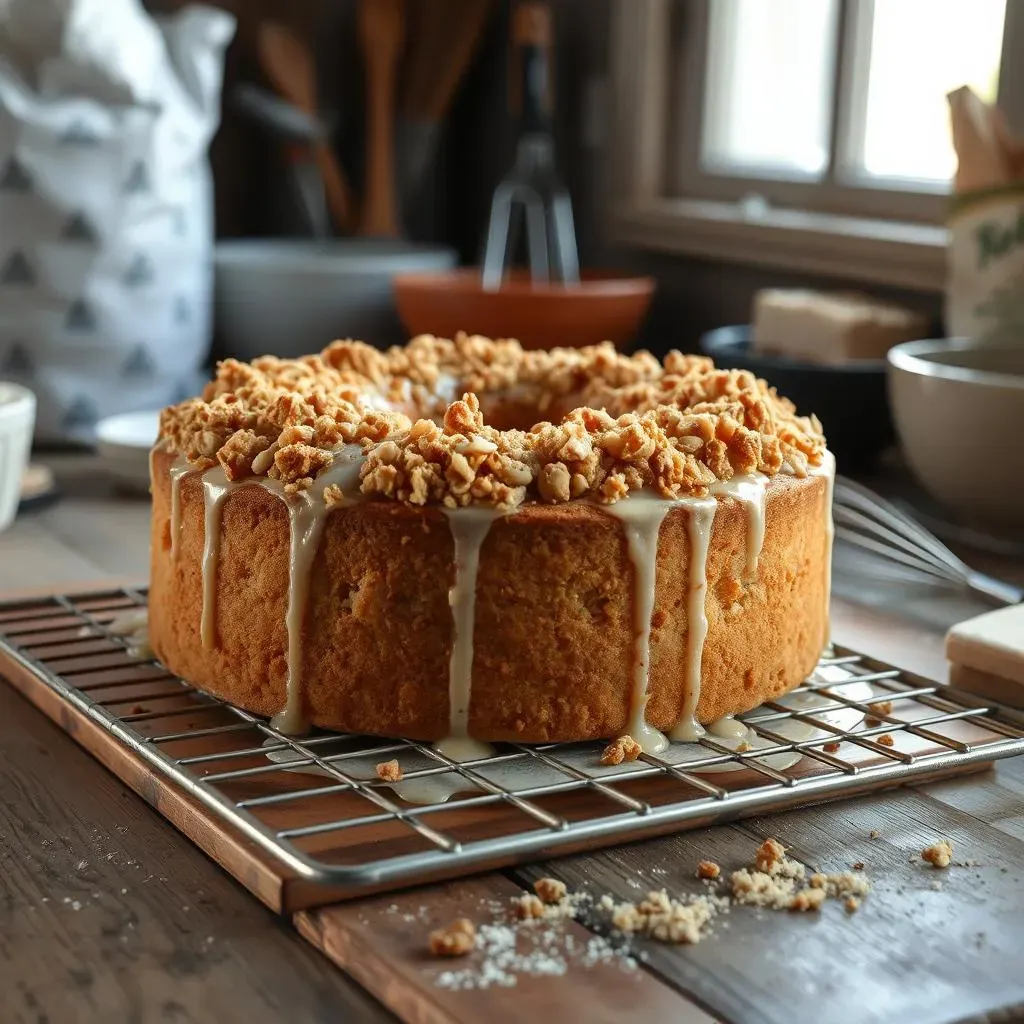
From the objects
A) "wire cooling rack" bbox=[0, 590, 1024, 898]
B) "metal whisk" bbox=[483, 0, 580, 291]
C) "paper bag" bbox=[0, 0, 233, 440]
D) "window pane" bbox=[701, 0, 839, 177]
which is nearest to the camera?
"wire cooling rack" bbox=[0, 590, 1024, 898]

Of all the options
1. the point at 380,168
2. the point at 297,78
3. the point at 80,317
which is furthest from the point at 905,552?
the point at 297,78

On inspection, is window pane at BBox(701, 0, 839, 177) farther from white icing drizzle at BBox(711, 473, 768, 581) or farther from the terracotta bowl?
white icing drizzle at BBox(711, 473, 768, 581)

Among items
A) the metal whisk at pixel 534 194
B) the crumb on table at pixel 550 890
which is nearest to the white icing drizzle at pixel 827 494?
the crumb on table at pixel 550 890

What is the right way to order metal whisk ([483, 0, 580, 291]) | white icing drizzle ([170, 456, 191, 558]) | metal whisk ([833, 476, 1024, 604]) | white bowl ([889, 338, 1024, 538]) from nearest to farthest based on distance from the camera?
white icing drizzle ([170, 456, 191, 558])
metal whisk ([833, 476, 1024, 604])
white bowl ([889, 338, 1024, 538])
metal whisk ([483, 0, 580, 291])

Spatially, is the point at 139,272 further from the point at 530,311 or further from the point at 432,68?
the point at 432,68

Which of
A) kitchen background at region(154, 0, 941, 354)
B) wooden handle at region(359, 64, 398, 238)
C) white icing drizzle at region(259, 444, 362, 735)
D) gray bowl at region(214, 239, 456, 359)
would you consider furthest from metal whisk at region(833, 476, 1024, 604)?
wooden handle at region(359, 64, 398, 238)
